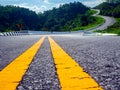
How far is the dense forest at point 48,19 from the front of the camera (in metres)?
125

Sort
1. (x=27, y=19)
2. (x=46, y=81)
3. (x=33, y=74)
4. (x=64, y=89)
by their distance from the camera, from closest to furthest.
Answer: (x=64, y=89) → (x=46, y=81) → (x=33, y=74) → (x=27, y=19)

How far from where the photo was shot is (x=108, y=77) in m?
2.97

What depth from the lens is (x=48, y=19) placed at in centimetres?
16212

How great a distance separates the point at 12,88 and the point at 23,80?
45 cm

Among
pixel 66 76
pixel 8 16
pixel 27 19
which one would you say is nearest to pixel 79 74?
pixel 66 76

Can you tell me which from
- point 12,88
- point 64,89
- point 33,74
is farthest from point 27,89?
point 33,74

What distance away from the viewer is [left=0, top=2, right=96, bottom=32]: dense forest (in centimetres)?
12486

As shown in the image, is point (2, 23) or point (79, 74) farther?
point (2, 23)

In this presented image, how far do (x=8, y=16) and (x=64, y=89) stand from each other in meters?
132

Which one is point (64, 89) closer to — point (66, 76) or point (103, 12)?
point (66, 76)

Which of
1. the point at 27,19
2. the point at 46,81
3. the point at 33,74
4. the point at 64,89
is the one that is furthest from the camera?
the point at 27,19

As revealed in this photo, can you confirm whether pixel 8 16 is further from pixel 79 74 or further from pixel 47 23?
pixel 79 74

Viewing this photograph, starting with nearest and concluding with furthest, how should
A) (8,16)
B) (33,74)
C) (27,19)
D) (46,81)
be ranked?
(46,81), (33,74), (8,16), (27,19)

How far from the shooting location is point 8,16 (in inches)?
5187
